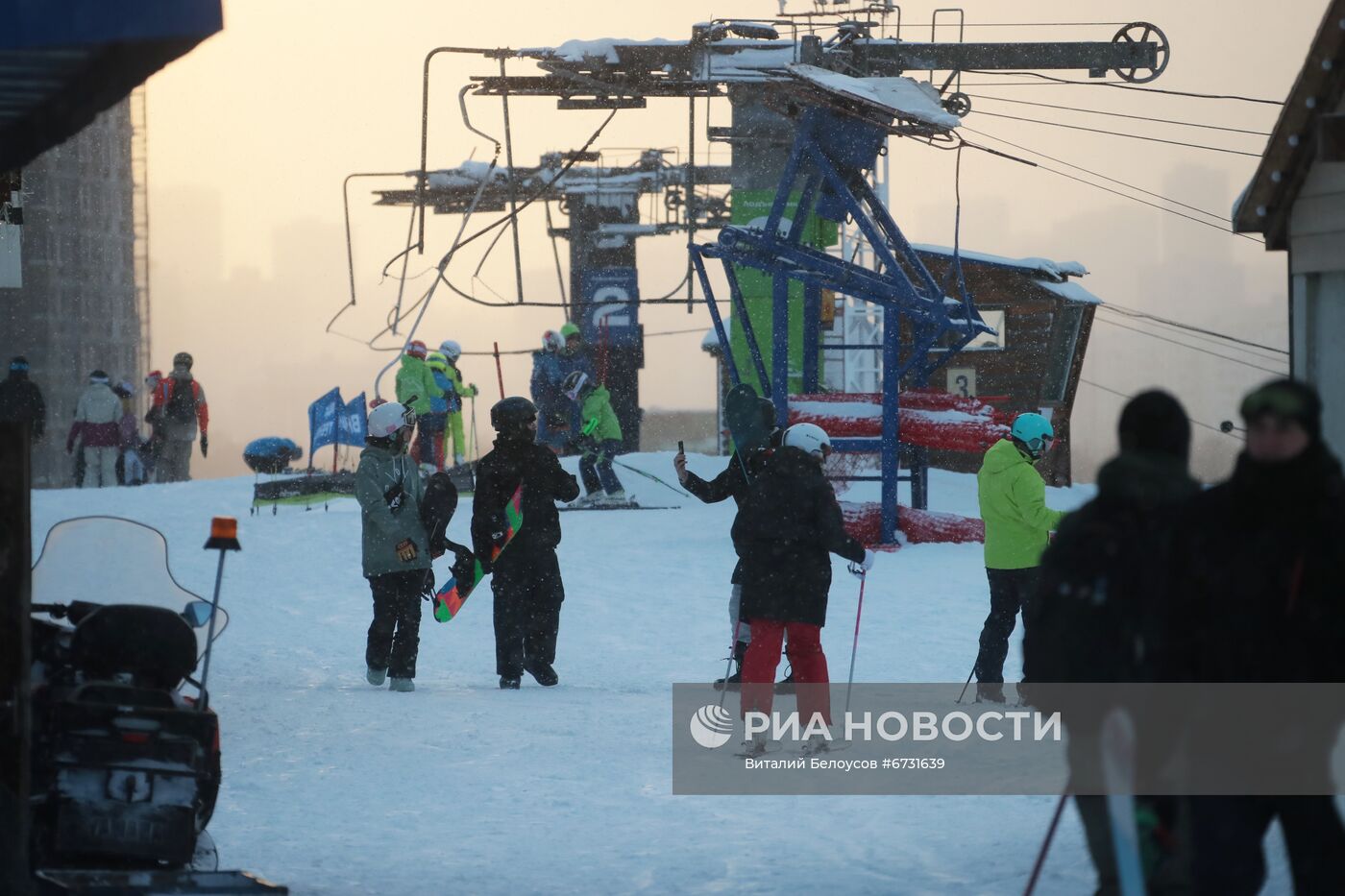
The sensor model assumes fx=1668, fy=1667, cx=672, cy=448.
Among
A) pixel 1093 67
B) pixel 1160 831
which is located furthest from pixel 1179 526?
pixel 1093 67

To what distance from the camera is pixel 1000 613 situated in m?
8.76

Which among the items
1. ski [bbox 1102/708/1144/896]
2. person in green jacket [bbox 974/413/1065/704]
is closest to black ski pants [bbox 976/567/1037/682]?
person in green jacket [bbox 974/413/1065/704]

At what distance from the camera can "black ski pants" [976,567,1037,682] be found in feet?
28.3

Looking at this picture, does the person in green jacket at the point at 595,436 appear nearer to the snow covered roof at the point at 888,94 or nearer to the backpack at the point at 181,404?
the snow covered roof at the point at 888,94

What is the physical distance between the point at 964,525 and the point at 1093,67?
9.80 metres

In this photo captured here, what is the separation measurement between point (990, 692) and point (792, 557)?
2273 mm

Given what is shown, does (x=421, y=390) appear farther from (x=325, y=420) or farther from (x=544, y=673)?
(x=544, y=673)

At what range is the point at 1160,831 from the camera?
3.62 metres

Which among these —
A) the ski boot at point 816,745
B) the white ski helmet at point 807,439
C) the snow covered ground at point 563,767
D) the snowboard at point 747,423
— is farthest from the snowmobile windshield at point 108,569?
the snowboard at point 747,423

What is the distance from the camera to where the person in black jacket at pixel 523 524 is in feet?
31.6

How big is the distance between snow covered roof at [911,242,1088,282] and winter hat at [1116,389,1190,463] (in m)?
21.6

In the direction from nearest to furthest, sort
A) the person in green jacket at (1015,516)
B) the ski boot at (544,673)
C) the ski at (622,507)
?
1. the person in green jacket at (1015,516)
2. the ski boot at (544,673)
3. the ski at (622,507)

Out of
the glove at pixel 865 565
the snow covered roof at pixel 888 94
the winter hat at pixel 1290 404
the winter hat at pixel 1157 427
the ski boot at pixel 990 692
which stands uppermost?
the snow covered roof at pixel 888 94

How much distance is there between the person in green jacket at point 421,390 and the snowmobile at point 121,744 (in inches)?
571
